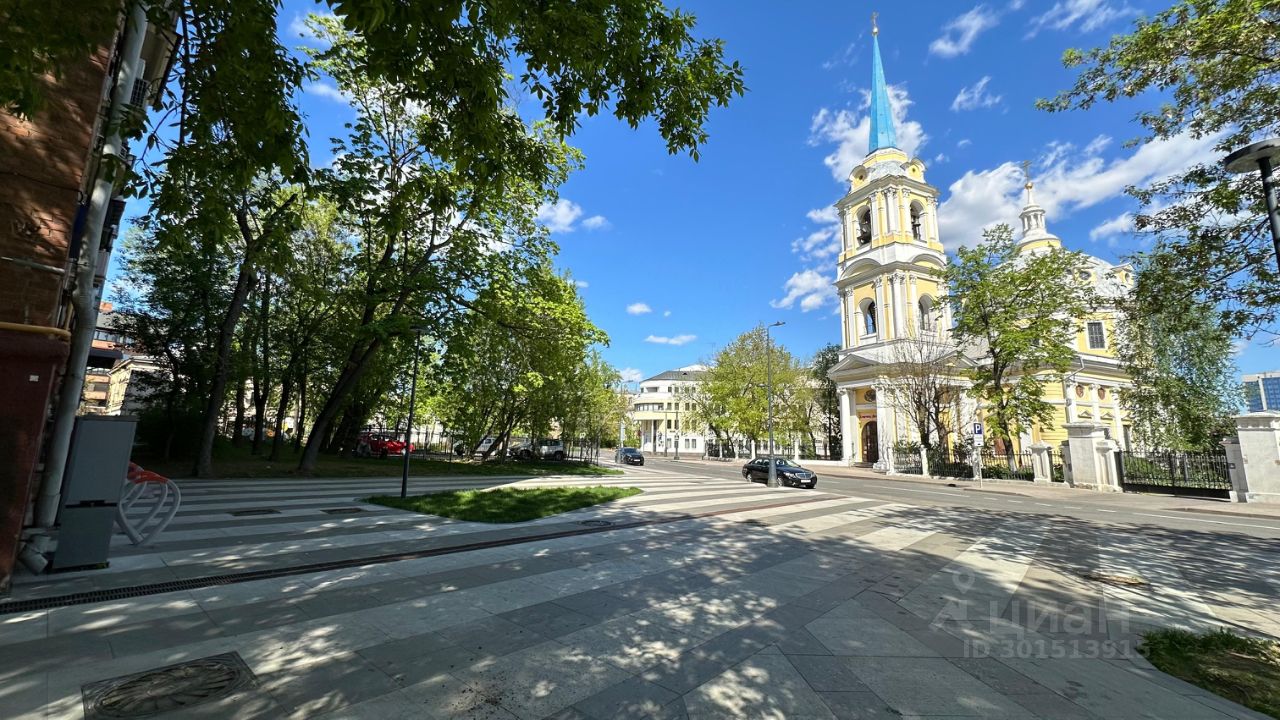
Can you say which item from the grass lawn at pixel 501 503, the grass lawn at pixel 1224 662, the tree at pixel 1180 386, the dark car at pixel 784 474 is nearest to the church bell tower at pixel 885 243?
the tree at pixel 1180 386

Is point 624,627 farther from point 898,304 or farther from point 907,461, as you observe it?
point 898,304

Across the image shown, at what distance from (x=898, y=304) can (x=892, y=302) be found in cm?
53

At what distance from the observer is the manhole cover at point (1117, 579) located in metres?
7.29

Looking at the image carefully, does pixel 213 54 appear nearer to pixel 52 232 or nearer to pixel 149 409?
pixel 52 232

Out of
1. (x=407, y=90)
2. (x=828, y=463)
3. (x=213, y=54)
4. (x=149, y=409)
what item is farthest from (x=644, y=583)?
(x=828, y=463)

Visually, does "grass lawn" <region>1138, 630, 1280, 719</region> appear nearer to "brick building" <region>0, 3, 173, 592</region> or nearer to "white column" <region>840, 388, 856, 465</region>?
"brick building" <region>0, 3, 173, 592</region>

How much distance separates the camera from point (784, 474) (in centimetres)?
2589

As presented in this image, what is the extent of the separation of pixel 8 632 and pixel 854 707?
255 inches

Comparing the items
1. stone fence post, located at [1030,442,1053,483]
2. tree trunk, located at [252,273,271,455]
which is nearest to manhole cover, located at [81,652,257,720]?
tree trunk, located at [252,273,271,455]

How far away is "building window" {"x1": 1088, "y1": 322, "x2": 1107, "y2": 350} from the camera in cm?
4788

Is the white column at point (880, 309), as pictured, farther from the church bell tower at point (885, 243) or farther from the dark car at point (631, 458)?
the dark car at point (631, 458)

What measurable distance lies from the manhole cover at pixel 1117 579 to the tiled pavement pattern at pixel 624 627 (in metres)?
0.29

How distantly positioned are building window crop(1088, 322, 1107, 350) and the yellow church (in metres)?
0.09

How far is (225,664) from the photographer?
12.2ft
